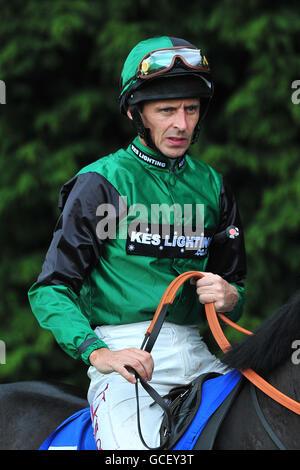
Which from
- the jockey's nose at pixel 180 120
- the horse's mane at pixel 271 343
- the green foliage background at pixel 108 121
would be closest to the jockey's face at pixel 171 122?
the jockey's nose at pixel 180 120

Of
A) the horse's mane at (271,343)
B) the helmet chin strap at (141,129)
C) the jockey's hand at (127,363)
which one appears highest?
the helmet chin strap at (141,129)

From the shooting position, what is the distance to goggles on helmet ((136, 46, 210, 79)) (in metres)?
2.30

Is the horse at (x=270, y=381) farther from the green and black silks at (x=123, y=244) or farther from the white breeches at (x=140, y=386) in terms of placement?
the green and black silks at (x=123, y=244)

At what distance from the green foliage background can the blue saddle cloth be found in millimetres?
2835

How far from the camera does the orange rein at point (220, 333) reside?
1782 mm

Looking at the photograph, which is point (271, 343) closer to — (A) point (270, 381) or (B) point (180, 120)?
(A) point (270, 381)

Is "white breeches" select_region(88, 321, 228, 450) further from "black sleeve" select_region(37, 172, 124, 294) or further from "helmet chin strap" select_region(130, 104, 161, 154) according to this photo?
"helmet chin strap" select_region(130, 104, 161, 154)

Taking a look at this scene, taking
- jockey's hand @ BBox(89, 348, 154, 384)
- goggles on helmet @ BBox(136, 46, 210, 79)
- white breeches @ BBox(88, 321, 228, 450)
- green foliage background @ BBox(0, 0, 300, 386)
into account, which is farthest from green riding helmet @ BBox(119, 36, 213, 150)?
green foliage background @ BBox(0, 0, 300, 386)

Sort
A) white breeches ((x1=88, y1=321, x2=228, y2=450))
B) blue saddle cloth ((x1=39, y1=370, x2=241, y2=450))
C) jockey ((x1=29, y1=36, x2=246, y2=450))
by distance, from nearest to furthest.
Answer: blue saddle cloth ((x1=39, y1=370, x2=241, y2=450))
white breeches ((x1=88, y1=321, x2=228, y2=450))
jockey ((x1=29, y1=36, x2=246, y2=450))

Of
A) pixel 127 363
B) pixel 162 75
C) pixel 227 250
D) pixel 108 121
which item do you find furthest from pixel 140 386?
pixel 108 121

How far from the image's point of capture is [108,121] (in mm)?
6016

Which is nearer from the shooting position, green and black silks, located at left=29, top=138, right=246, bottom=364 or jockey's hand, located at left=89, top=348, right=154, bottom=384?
jockey's hand, located at left=89, top=348, right=154, bottom=384

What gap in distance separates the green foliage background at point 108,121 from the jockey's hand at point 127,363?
3.21 meters

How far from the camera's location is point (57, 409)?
2.74m
